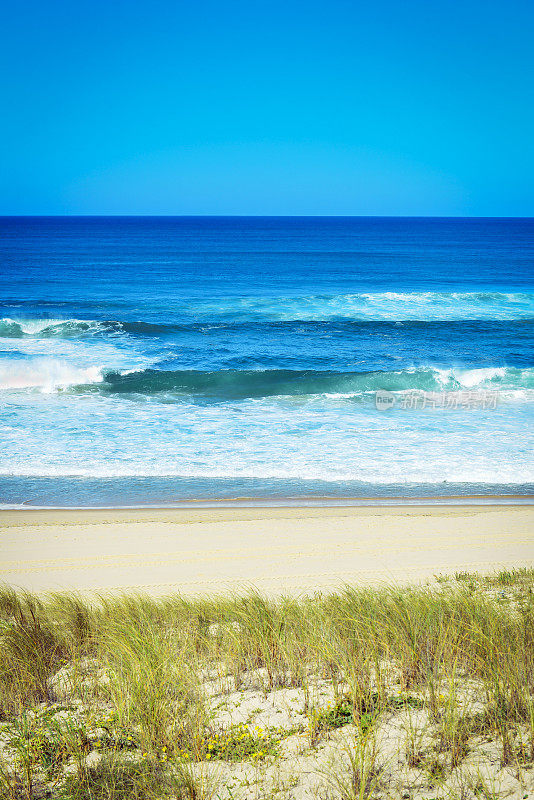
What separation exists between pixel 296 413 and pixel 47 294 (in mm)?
24773

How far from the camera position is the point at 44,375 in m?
20.0

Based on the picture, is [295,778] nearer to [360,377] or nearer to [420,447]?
[420,447]

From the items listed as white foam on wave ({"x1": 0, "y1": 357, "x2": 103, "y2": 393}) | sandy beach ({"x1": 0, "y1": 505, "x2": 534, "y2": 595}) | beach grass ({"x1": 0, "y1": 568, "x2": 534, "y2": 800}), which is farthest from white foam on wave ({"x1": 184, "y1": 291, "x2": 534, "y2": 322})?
beach grass ({"x1": 0, "y1": 568, "x2": 534, "y2": 800})

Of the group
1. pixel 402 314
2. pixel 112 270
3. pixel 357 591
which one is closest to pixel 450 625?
pixel 357 591

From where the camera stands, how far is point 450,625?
15.4 feet

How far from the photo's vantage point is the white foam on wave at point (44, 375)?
62.8 ft

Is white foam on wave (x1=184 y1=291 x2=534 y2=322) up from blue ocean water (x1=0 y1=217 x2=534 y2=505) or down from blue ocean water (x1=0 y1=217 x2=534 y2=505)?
up

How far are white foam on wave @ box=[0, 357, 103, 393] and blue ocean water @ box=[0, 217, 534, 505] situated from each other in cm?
7

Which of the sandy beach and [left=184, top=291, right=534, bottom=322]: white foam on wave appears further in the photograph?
[left=184, top=291, right=534, bottom=322]: white foam on wave

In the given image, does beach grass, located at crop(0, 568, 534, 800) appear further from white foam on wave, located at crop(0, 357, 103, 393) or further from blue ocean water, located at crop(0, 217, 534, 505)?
white foam on wave, located at crop(0, 357, 103, 393)

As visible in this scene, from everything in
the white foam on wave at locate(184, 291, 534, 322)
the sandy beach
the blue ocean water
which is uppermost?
the white foam on wave at locate(184, 291, 534, 322)

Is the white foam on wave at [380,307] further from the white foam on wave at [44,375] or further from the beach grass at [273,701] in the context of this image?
the beach grass at [273,701]

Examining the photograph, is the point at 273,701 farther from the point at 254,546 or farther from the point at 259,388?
the point at 259,388

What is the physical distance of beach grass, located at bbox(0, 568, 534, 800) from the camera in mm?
3271
